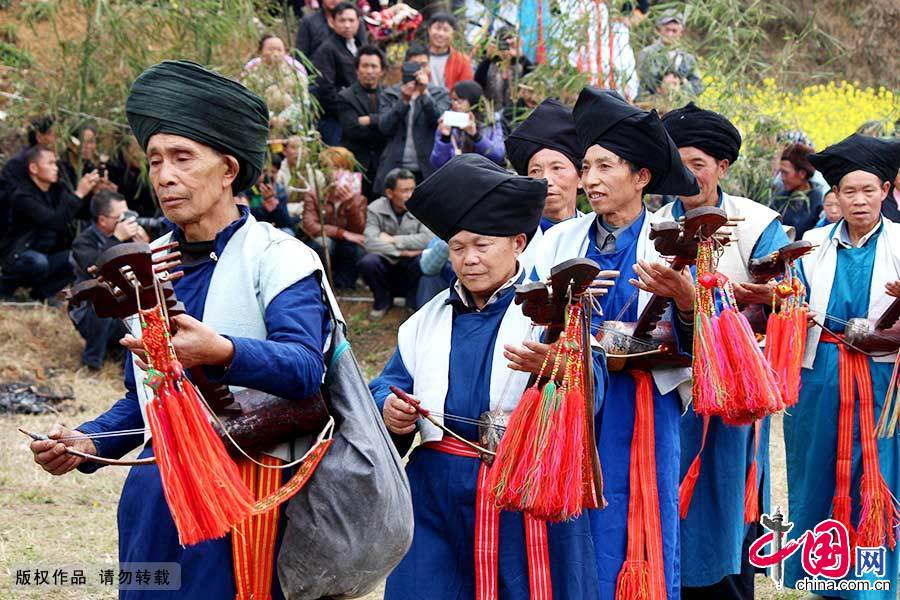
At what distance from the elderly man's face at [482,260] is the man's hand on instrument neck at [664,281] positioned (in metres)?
0.38

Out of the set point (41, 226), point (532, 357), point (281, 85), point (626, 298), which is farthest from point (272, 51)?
point (532, 357)

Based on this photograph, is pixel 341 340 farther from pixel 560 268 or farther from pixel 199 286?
pixel 560 268

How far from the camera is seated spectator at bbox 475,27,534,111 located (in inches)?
404

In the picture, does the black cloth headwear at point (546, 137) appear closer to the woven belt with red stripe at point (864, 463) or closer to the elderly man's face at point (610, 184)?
the elderly man's face at point (610, 184)

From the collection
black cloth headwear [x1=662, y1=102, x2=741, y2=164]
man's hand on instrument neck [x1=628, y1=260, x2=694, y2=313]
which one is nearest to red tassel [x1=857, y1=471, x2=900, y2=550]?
black cloth headwear [x1=662, y1=102, x2=741, y2=164]

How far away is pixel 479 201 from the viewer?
12.3 ft

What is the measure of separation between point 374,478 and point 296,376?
35 cm

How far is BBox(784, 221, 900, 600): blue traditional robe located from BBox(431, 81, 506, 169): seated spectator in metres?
4.45

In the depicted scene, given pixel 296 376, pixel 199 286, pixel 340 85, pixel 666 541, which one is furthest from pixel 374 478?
pixel 340 85

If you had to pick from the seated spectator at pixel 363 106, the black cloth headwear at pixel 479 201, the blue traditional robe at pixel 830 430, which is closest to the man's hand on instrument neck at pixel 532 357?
the black cloth headwear at pixel 479 201

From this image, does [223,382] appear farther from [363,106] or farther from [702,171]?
[363,106]

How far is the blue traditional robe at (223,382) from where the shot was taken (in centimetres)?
282

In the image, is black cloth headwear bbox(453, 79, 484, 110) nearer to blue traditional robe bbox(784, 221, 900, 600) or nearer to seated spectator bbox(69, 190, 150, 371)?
seated spectator bbox(69, 190, 150, 371)

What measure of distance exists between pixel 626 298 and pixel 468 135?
6.00 meters
